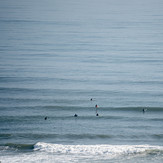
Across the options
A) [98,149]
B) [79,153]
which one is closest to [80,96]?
[98,149]

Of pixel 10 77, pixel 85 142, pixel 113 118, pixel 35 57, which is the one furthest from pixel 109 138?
pixel 35 57

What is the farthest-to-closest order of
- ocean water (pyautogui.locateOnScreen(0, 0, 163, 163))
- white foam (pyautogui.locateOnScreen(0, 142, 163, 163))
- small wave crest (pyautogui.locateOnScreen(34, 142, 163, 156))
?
ocean water (pyautogui.locateOnScreen(0, 0, 163, 163)) < small wave crest (pyautogui.locateOnScreen(34, 142, 163, 156)) < white foam (pyautogui.locateOnScreen(0, 142, 163, 163))

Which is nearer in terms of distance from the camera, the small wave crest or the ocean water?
the small wave crest

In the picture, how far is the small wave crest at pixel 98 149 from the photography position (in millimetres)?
24109

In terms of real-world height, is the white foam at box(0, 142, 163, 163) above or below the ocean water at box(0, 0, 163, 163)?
below

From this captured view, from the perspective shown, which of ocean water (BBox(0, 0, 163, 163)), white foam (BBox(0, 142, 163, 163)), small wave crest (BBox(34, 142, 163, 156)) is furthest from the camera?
ocean water (BBox(0, 0, 163, 163))

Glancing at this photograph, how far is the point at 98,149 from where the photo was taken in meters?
24.7

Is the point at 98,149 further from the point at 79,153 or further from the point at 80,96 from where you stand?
the point at 80,96

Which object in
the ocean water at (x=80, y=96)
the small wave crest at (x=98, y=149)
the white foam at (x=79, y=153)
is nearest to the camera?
the white foam at (x=79, y=153)

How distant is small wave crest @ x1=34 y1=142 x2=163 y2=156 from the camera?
79.1 feet

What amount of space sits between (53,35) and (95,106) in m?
39.4

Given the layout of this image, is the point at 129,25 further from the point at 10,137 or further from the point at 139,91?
the point at 10,137

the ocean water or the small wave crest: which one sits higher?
the ocean water

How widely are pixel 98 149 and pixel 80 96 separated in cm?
1209
